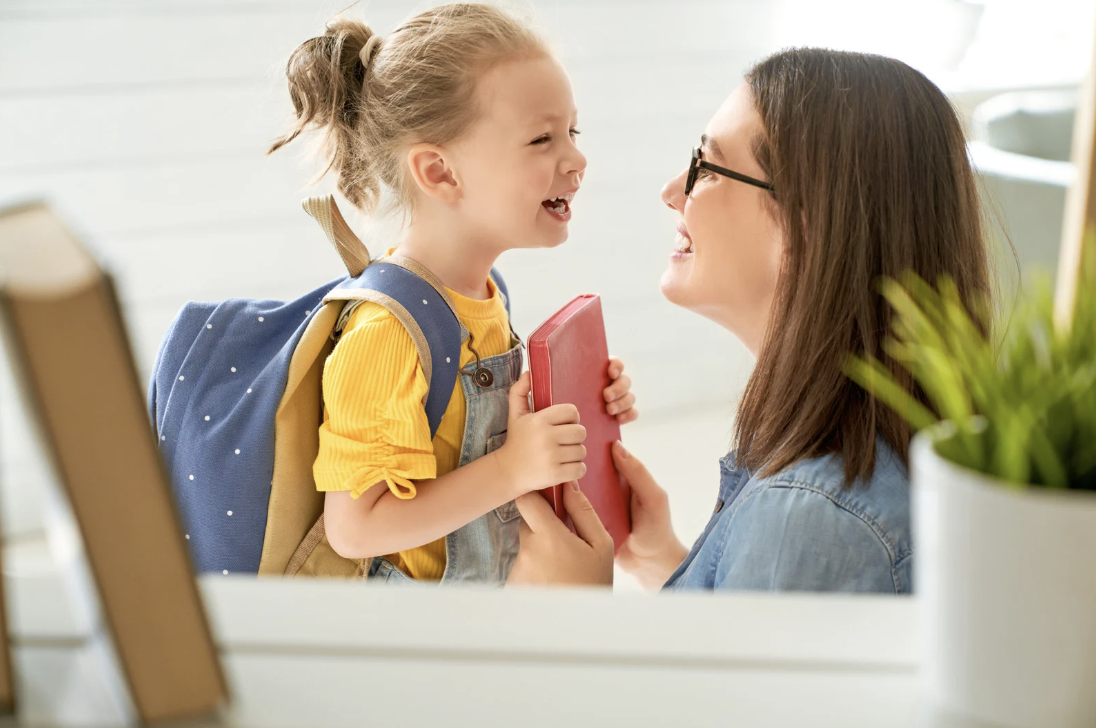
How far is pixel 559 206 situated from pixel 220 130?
1749 millimetres

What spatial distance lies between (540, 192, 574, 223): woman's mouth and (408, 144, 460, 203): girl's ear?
144 millimetres

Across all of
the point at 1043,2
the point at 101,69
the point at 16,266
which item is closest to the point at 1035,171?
the point at 1043,2

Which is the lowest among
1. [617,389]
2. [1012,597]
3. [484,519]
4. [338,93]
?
[484,519]

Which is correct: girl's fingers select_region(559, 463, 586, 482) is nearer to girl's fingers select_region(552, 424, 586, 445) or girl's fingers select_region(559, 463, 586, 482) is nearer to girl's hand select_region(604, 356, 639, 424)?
girl's fingers select_region(552, 424, 586, 445)

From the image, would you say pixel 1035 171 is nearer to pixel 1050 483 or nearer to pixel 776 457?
pixel 776 457

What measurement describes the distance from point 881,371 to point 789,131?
0.34 metres

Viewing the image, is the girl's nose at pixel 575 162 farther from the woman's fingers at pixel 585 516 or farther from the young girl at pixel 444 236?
the woman's fingers at pixel 585 516

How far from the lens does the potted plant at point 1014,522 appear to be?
15.6 inches

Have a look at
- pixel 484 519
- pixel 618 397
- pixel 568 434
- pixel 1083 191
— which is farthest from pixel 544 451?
pixel 1083 191

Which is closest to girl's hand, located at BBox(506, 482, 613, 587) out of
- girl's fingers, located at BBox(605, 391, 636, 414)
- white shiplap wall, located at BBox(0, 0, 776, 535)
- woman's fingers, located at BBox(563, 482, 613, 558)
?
woman's fingers, located at BBox(563, 482, 613, 558)

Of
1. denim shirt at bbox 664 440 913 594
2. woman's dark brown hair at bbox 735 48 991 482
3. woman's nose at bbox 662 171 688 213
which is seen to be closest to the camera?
Result: denim shirt at bbox 664 440 913 594

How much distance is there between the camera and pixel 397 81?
1437mm

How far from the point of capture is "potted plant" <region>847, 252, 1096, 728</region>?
15.6 inches

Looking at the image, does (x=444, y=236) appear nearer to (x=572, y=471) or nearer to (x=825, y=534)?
(x=572, y=471)
